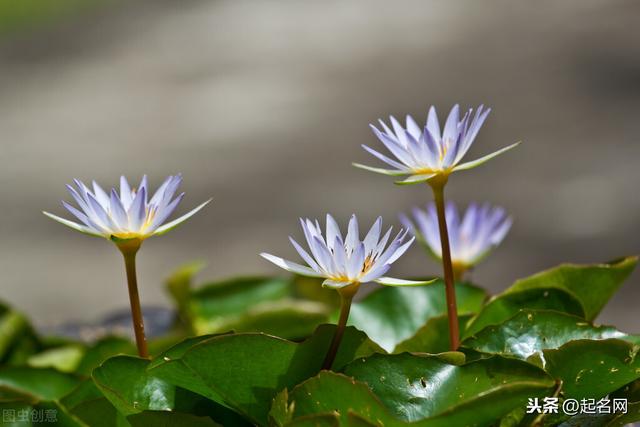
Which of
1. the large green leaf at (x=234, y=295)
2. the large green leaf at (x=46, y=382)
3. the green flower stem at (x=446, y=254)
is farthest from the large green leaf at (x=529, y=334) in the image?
the large green leaf at (x=234, y=295)

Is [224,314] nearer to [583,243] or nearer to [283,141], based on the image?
[583,243]

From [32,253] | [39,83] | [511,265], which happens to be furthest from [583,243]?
[39,83]

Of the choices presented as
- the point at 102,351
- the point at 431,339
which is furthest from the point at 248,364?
the point at 102,351

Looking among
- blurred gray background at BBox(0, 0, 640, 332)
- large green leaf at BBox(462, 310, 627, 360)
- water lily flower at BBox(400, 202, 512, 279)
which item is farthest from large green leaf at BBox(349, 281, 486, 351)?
blurred gray background at BBox(0, 0, 640, 332)

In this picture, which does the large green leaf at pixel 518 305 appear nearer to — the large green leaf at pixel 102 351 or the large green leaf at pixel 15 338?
the large green leaf at pixel 102 351

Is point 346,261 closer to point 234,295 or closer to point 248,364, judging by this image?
point 248,364
